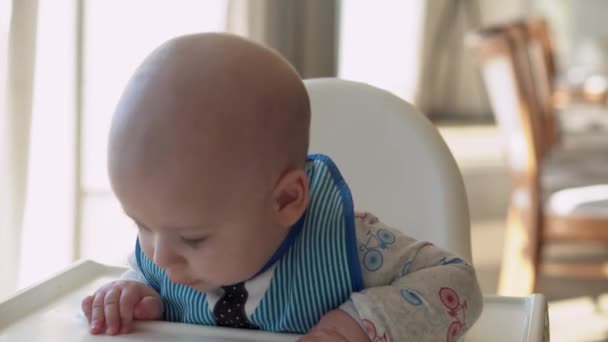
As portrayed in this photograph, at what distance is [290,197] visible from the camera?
649 millimetres

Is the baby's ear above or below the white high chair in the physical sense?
above

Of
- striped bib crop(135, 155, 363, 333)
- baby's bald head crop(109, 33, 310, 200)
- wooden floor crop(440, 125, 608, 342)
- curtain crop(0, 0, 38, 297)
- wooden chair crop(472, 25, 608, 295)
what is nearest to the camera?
baby's bald head crop(109, 33, 310, 200)

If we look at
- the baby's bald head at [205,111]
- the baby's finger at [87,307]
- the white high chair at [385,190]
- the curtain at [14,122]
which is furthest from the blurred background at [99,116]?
the baby's bald head at [205,111]

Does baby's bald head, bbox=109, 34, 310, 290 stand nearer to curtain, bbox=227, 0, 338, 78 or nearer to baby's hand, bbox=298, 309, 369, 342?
baby's hand, bbox=298, 309, 369, 342

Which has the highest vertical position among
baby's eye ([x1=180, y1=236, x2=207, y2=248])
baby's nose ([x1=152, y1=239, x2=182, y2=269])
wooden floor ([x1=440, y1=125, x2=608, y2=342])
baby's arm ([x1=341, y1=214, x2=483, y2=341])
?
baby's eye ([x1=180, y1=236, x2=207, y2=248])

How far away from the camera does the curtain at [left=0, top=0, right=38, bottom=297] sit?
114 cm

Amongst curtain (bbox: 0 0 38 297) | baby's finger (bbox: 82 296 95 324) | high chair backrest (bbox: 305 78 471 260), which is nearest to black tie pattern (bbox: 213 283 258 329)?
baby's finger (bbox: 82 296 95 324)

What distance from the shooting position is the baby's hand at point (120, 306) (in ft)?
2.44

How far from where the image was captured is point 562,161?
2.28m

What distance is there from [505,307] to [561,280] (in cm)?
194

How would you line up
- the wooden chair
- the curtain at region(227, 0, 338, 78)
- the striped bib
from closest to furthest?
1. the striped bib
2. the curtain at region(227, 0, 338, 78)
3. the wooden chair

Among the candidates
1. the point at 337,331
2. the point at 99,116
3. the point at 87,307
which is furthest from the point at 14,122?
the point at 337,331

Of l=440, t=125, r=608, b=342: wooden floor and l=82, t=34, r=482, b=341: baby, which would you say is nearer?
l=82, t=34, r=482, b=341: baby

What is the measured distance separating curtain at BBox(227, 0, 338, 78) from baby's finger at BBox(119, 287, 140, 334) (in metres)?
1.10
